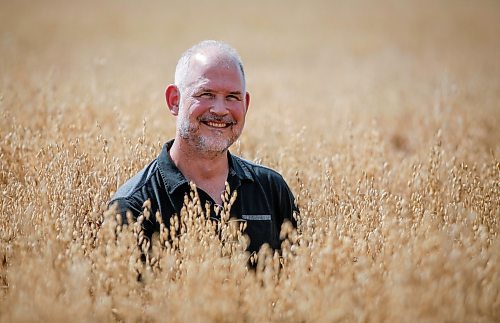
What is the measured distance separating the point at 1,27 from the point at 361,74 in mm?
12670

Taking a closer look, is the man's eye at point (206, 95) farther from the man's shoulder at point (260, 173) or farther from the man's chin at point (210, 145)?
the man's shoulder at point (260, 173)

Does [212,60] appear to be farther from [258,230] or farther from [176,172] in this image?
[258,230]

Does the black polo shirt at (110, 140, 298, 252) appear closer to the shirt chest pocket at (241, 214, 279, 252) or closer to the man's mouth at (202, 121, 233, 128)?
the shirt chest pocket at (241, 214, 279, 252)

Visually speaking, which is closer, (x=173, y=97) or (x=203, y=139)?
(x=203, y=139)

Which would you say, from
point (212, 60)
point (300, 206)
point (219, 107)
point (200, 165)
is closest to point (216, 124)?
point (219, 107)

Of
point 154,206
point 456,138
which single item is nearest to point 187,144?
point 154,206

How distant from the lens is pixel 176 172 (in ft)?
10.4

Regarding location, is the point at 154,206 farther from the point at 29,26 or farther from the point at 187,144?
the point at 29,26

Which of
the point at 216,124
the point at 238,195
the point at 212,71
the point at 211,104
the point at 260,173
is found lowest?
the point at 238,195

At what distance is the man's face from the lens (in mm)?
3279

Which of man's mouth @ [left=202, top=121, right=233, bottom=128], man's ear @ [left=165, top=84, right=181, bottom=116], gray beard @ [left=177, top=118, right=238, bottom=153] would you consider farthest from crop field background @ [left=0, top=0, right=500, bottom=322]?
man's mouth @ [left=202, top=121, right=233, bottom=128]

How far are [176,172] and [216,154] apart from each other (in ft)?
0.86

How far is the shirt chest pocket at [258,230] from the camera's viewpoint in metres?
3.18

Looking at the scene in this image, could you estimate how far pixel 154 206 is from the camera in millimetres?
3041
